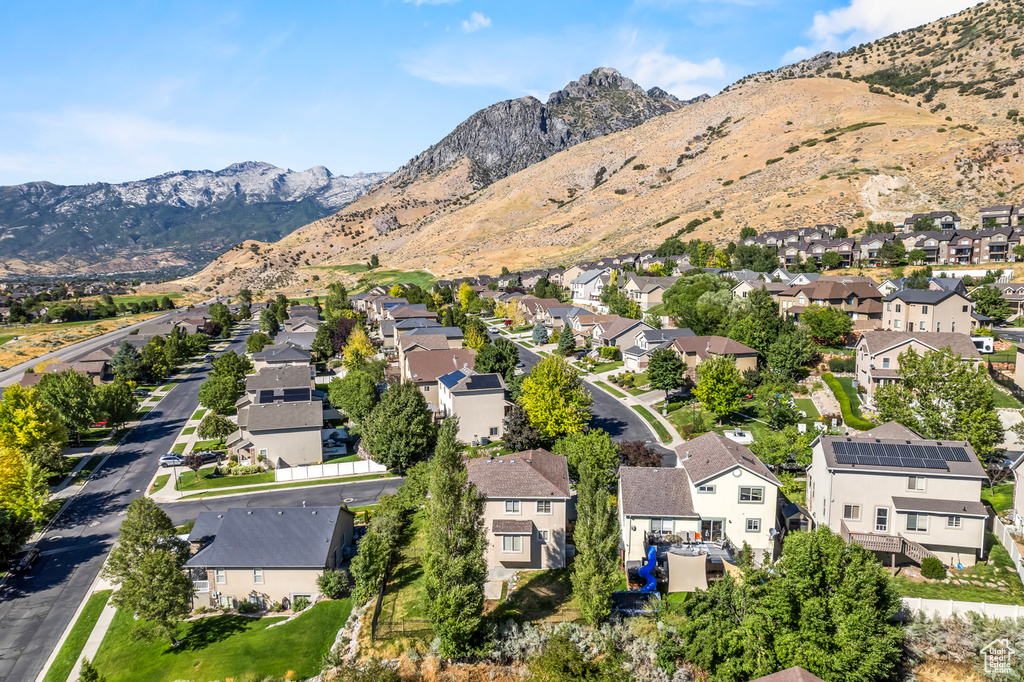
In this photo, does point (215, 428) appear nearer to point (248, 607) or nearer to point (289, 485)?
point (289, 485)

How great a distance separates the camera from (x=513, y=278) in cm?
15812

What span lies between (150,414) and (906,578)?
260 feet

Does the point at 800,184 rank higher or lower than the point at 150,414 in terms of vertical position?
higher

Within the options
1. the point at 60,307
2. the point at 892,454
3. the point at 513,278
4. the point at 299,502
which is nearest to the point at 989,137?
the point at 513,278

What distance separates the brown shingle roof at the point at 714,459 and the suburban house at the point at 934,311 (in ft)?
142

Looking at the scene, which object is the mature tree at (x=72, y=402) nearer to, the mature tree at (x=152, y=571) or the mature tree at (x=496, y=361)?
the mature tree at (x=152, y=571)

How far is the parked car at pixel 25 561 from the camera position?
123ft

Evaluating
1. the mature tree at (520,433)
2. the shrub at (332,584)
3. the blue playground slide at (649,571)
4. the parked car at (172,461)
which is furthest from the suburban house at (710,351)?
the parked car at (172,461)

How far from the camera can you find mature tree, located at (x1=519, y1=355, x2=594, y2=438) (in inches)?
Answer: 2021

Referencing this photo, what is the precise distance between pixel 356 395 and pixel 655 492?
1438 inches

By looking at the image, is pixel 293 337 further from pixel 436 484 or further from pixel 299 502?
pixel 436 484

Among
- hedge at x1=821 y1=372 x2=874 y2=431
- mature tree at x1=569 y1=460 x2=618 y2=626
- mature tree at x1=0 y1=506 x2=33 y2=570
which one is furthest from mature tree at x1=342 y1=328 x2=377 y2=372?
hedge at x1=821 y1=372 x2=874 y2=431

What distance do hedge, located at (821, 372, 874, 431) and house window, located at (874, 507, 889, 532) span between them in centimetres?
1855

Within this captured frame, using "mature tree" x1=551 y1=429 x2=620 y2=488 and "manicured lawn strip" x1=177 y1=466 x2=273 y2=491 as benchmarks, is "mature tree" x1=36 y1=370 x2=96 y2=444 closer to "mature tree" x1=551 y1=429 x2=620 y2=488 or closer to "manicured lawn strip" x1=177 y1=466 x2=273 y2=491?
"manicured lawn strip" x1=177 y1=466 x2=273 y2=491
